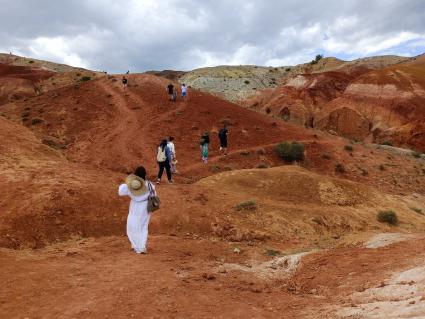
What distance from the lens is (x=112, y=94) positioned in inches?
1305

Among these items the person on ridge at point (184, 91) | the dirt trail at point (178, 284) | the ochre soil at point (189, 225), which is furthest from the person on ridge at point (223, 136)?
the dirt trail at point (178, 284)

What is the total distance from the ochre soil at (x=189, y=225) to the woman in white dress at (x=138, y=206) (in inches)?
17.9

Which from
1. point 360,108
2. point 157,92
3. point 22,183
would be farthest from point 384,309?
point 360,108

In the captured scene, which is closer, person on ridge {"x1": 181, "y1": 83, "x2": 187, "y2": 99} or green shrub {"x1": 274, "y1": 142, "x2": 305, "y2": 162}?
green shrub {"x1": 274, "y1": 142, "x2": 305, "y2": 162}

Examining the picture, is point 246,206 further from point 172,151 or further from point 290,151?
point 290,151

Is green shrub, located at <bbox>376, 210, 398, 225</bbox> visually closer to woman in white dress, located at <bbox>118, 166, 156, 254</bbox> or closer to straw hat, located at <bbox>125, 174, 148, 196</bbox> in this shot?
woman in white dress, located at <bbox>118, 166, 156, 254</bbox>

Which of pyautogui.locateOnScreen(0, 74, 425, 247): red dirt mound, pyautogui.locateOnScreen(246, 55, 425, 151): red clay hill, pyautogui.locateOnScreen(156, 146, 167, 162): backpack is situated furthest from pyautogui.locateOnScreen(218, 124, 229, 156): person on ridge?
pyautogui.locateOnScreen(246, 55, 425, 151): red clay hill

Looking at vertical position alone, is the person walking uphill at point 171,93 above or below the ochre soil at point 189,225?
above

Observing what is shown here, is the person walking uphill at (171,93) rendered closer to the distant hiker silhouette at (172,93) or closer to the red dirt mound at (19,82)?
the distant hiker silhouette at (172,93)

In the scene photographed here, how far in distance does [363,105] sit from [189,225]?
37.7 meters

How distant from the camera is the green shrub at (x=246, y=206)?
14077 mm

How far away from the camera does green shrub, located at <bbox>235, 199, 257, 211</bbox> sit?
554 inches

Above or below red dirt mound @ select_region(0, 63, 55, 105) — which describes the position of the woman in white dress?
below

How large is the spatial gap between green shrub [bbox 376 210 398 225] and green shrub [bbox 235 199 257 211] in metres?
5.18
